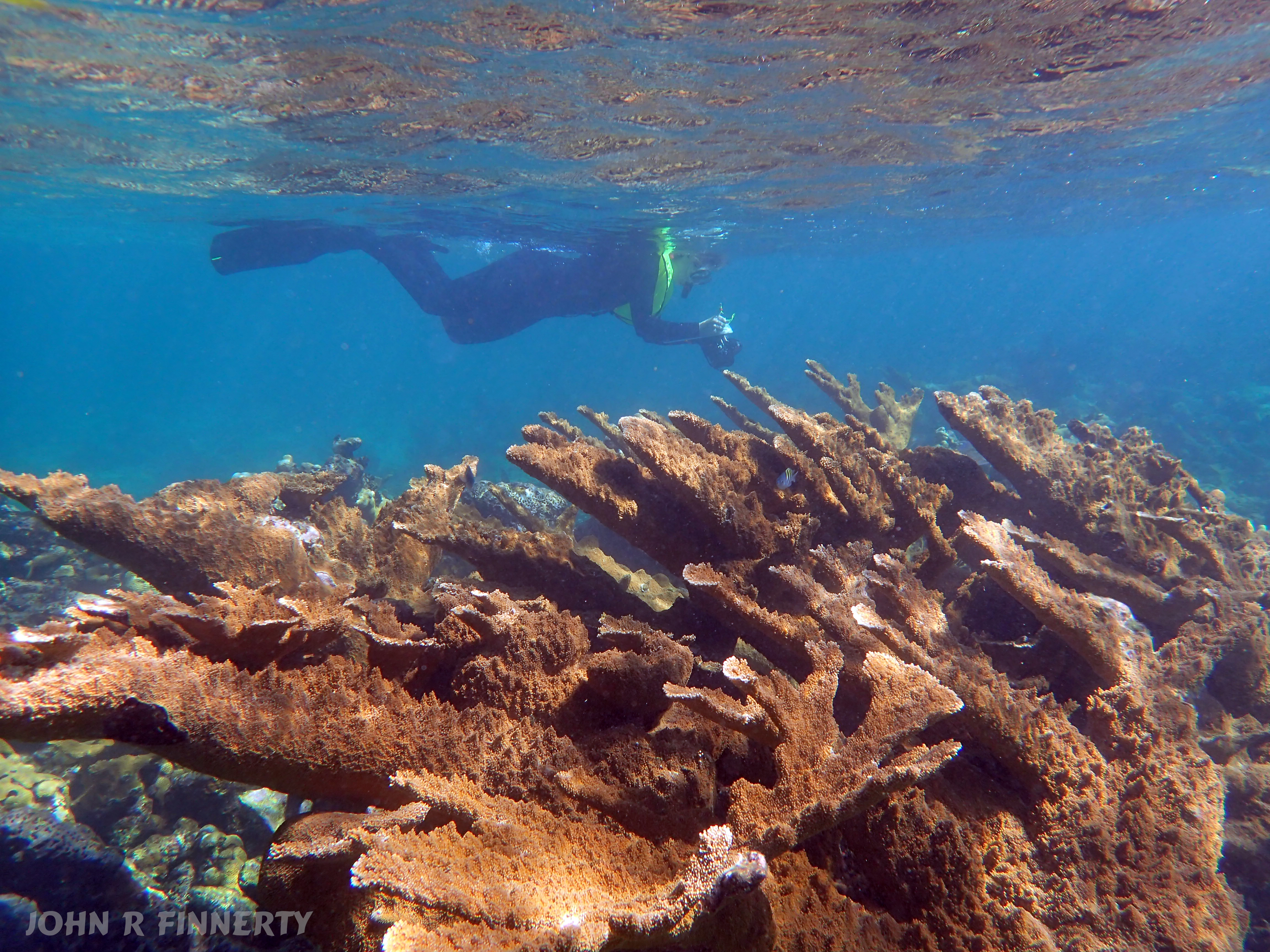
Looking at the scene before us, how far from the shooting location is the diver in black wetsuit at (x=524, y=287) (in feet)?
54.6

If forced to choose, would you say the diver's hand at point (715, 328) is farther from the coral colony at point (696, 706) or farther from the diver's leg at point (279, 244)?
the diver's leg at point (279, 244)

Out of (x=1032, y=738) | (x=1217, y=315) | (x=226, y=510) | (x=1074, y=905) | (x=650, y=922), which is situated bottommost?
(x=1074, y=905)

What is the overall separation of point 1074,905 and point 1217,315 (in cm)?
9281

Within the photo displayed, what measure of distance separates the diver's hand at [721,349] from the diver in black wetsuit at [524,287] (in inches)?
1.0

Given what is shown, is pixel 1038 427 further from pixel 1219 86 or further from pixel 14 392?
pixel 14 392

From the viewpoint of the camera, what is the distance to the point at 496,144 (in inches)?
617

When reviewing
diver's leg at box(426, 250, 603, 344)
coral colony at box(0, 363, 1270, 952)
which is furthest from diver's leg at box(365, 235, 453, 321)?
coral colony at box(0, 363, 1270, 952)

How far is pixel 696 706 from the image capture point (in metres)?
2.18

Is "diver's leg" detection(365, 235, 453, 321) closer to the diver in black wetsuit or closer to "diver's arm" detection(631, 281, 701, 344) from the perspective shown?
the diver in black wetsuit

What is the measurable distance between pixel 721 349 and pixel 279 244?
615 inches

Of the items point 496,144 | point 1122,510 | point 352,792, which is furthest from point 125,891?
point 496,144

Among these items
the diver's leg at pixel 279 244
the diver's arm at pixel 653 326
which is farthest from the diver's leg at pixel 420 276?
the diver's arm at pixel 653 326

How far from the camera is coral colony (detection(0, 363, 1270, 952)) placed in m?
1.96

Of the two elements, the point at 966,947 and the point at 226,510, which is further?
the point at 226,510
